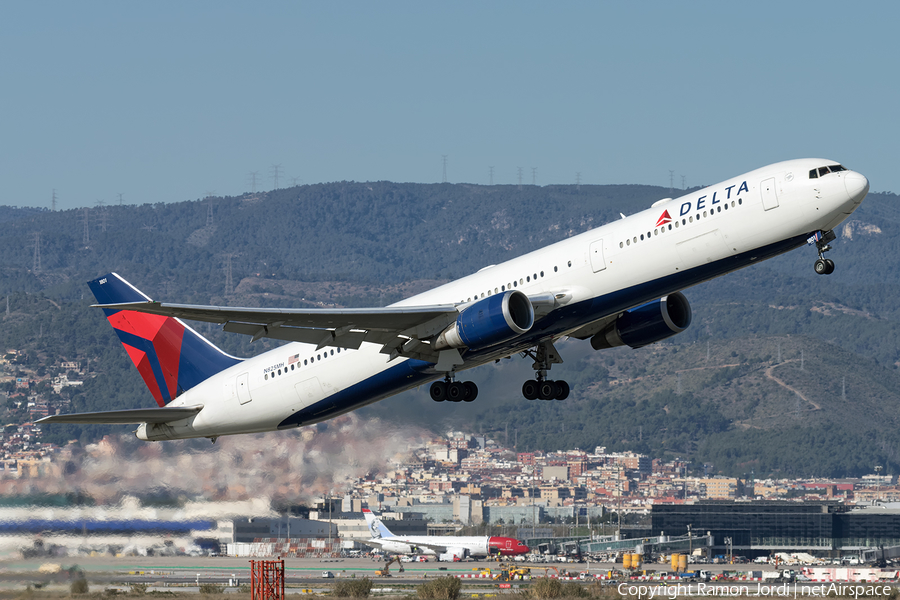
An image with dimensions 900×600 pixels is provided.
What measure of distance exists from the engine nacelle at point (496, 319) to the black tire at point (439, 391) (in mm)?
4846

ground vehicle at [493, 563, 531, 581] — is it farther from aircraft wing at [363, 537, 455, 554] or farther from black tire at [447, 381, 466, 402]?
black tire at [447, 381, 466, 402]

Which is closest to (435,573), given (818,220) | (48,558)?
(48,558)

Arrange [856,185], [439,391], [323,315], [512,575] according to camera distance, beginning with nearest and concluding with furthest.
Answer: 1. [856,185]
2. [323,315]
3. [439,391]
4. [512,575]

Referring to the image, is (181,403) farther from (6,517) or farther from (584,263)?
(584,263)

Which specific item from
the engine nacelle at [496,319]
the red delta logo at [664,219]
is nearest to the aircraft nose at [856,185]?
the red delta logo at [664,219]

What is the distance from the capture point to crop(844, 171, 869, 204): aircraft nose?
37188 mm

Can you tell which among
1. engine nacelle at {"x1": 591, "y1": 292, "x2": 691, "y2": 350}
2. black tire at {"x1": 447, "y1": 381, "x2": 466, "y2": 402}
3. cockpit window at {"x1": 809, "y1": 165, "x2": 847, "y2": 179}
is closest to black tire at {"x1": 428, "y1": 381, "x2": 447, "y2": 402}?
black tire at {"x1": 447, "y1": 381, "x2": 466, "y2": 402}

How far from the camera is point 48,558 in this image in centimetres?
4703

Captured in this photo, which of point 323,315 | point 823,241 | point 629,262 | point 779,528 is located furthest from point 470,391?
point 779,528

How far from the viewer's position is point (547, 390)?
46.1 m

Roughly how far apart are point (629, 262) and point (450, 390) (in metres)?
9.02

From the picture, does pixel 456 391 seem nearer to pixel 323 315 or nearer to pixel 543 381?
pixel 543 381

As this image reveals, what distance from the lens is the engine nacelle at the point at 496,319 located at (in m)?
39.1

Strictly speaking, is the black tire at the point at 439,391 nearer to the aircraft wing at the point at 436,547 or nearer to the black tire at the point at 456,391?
the black tire at the point at 456,391
